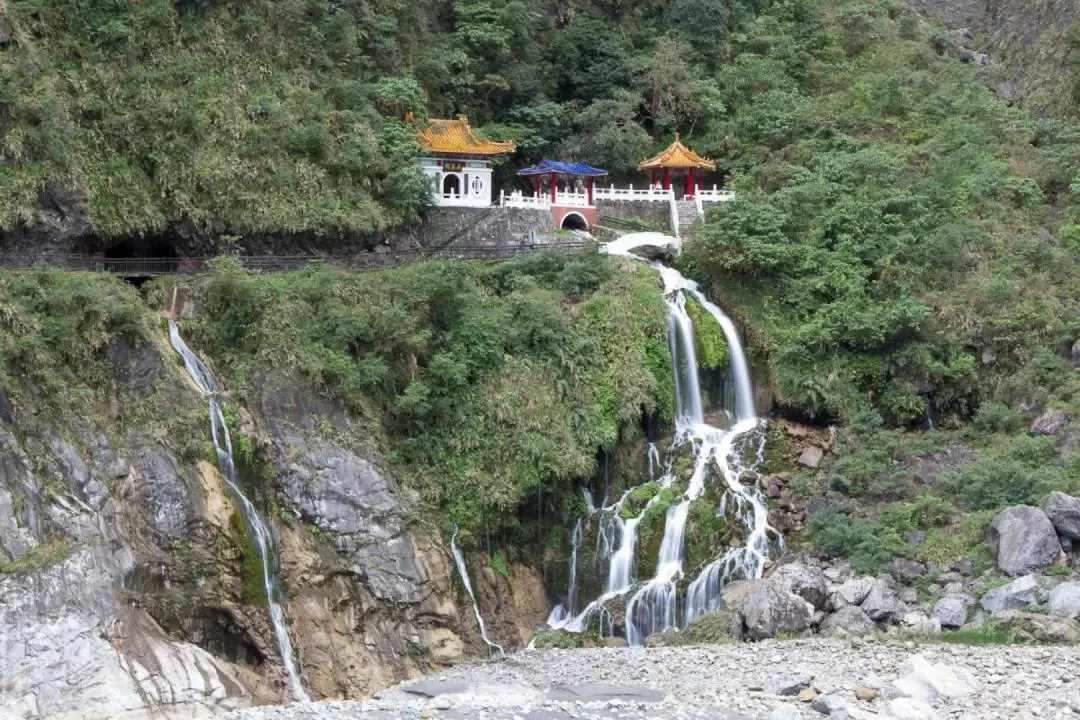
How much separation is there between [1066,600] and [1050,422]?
7.93 meters

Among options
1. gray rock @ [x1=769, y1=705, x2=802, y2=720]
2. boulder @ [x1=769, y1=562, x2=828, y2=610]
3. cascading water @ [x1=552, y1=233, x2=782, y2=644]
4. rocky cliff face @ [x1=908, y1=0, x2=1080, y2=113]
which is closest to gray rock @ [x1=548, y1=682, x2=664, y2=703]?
gray rock @ [x1=769, y1=705, x2=802, y2=720]

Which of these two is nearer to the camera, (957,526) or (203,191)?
(957,526)

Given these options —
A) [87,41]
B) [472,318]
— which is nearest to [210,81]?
[87,41]

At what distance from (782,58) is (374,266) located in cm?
2106

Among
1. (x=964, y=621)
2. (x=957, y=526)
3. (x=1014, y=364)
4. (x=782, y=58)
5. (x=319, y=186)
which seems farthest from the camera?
(x=782, y=58)

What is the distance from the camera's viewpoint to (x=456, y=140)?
40.6 metres

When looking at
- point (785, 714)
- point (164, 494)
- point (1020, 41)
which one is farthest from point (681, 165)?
point (785, 714)

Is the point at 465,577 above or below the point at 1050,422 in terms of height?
below

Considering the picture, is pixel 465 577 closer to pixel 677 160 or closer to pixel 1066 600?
pixel 1066 600

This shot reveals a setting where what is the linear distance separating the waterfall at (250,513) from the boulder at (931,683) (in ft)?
34.9

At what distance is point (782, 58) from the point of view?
4931cm

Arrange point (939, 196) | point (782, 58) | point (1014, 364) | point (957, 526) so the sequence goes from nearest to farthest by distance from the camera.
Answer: point (957, 526) < point (1014, 364) < point (939, 196) < point (782, 58)

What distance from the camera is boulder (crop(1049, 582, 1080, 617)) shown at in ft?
79.9

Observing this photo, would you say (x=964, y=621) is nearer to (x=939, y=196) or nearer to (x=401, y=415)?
(x=401, y=415)
